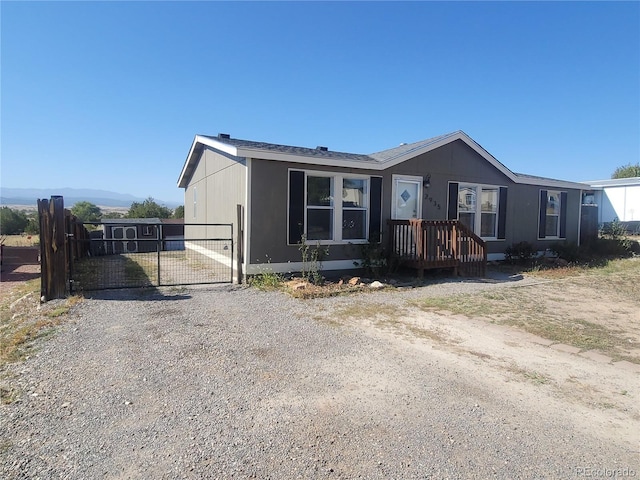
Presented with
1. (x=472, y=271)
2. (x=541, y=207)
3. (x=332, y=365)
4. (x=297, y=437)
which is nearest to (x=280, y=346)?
(x=332, y=365)

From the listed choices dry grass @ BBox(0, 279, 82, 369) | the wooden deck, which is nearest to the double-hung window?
the wooden deck

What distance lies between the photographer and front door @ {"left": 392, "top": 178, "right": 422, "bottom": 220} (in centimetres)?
987

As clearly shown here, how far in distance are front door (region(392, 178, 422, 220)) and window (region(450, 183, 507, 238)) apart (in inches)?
Result: 58.7

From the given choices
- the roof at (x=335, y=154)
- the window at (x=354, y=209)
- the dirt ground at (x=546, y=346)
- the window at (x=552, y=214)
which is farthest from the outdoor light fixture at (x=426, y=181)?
the window at (x=552, y=214)

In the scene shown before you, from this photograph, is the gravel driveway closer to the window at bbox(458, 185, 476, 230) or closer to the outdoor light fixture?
the outdoor light fixture

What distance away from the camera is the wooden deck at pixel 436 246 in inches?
346

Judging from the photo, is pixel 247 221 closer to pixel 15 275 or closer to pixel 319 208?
pixel 319 208

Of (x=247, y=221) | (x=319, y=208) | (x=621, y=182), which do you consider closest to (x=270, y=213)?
(x=247, y=221)

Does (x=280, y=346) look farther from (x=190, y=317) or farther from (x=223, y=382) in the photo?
(x=190, y=317)

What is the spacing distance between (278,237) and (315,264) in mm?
1011

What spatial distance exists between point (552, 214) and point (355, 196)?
8201mm

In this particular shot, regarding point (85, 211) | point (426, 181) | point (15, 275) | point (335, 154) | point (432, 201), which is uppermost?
point (335, 154)

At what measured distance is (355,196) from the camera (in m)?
9.22

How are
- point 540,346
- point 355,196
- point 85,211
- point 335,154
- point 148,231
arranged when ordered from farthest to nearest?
point 85,211
point 148,231
point 335,154
point 355,196
point 540,346
